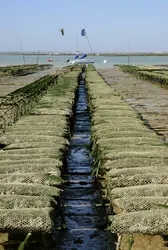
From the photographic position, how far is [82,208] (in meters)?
13.0

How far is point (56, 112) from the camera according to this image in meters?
24.4

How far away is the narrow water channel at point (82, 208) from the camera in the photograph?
414 inches

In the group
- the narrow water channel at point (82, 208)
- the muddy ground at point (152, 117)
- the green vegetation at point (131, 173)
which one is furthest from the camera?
the narrow water channel at point (82, 208)

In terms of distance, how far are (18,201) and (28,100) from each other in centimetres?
1944

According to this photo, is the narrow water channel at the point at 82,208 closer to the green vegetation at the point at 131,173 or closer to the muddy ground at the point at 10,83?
the green vegetation at the point at 131,173

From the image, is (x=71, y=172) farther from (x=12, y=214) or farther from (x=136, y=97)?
(x=136, y=97)

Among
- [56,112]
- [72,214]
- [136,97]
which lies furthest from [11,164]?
[136,97]

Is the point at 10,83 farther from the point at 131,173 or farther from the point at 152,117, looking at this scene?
the point at 131,173

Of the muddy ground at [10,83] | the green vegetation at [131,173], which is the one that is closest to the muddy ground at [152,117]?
the green vegetation at [131,173]

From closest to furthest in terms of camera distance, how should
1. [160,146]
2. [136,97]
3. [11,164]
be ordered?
1. [11,164]
2. [160,146]
3. [136,97]

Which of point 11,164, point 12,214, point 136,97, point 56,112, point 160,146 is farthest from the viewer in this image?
point 136,97

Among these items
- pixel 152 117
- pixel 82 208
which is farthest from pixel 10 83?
pixel 82 208

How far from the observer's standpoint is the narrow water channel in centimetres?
1052

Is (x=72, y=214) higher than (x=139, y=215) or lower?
lower
